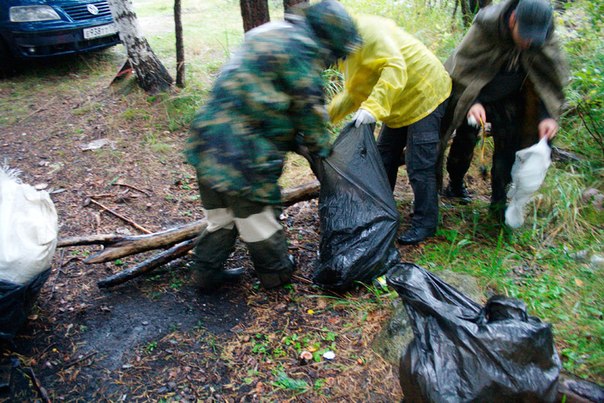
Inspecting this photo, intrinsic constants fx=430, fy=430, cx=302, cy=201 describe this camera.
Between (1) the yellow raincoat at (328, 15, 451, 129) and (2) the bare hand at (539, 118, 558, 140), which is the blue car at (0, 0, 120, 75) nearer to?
(1) the yellow raincoat at (328, 15, 451, 129)

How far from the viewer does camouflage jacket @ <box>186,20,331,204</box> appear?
76.9 inches

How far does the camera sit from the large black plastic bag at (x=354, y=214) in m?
2.43

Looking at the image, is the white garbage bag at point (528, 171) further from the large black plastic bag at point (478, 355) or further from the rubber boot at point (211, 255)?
the rubber boot at point (211, 255)

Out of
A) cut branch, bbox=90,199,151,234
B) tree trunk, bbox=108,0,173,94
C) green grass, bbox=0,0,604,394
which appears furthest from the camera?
tree trunk, bbox=108,0,173,94

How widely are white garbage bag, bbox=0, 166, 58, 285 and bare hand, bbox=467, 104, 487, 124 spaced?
254 cm

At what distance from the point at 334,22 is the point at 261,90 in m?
0.53

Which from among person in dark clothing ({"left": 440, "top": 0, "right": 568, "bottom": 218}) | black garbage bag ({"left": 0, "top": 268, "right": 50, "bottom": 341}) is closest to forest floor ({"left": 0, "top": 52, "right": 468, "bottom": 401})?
black garbage bag ({"left": 0, "top": 268, "right": 50, "bottom": 341})

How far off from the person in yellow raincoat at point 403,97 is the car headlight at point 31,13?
162 inches

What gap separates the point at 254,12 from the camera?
168 inches

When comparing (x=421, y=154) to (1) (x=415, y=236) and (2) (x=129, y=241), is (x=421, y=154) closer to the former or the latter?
(1) (x=415, y=236)

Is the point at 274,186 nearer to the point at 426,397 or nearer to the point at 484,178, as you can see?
the point at 426,397

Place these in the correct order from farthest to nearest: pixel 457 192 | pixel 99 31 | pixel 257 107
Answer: pixel 99 31 → pixel 457 192 → pixel 257 107

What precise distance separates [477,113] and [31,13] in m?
5.05

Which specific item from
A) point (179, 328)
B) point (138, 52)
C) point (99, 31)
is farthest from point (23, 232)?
point (99, 31)
